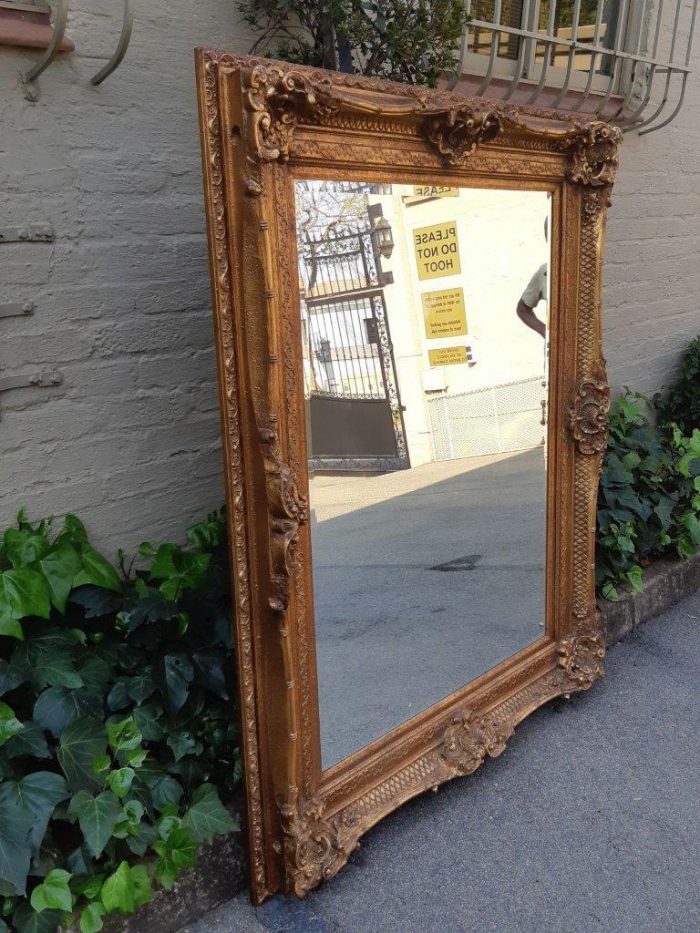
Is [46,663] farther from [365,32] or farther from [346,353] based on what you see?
[365,32]

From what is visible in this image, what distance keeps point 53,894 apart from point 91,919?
117 mm

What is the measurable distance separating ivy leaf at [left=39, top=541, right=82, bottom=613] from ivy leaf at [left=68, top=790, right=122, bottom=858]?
1.47ft

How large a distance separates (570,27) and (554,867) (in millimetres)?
3341

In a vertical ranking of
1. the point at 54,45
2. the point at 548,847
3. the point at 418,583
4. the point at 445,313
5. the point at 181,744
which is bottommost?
the point at 548,847

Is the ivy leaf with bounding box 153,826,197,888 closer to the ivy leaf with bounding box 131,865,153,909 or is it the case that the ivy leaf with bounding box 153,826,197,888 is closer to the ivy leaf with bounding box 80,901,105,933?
the ivy leaf with bounding box 131,865,153,909

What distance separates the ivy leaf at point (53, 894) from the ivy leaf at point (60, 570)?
0.59 metres

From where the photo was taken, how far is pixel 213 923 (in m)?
1.92

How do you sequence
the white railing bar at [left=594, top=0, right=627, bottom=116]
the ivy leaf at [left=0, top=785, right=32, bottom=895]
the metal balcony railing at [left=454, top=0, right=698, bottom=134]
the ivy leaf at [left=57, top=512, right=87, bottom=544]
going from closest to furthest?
the ivy leaf at [left=0, top=785, right=32, bottom=895]
the ivy leaf at [left=57, top=512, right=87, bottom=544]
the metal balcony railing at [left=454, top=0, right=698, bottom=134]
the white railing bar at [left=594, top=0, right=627, bottom=116]

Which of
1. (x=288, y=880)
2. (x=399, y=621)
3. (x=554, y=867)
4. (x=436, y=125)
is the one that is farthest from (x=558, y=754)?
(x=436, y=125)

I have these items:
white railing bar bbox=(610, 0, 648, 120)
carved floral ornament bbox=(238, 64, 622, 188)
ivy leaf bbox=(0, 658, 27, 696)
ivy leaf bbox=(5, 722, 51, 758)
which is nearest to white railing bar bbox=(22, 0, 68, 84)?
carved floral ornament bbox=(238, 64, 622, 188)

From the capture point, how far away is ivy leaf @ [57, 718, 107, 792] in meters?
1.75

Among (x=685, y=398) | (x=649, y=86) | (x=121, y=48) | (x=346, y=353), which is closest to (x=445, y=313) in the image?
(x=346, y=353)

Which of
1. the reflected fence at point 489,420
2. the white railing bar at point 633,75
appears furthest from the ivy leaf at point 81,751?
the white railing bar at point 633,75

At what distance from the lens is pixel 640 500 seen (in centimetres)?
342
